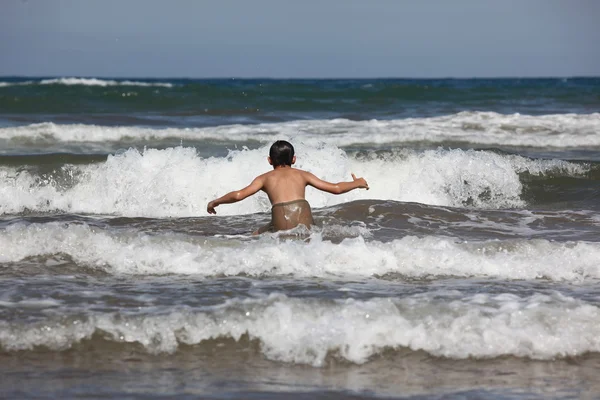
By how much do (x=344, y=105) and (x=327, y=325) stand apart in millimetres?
22462

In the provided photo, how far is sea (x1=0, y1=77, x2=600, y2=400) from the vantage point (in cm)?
443

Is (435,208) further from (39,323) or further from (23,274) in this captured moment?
(39,323)

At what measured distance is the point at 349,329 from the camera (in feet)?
16.0

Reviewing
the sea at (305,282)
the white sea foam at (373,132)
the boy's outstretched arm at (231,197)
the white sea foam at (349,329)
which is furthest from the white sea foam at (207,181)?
the white sea foam at (349,329)

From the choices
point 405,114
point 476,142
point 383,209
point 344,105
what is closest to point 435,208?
point 383,209

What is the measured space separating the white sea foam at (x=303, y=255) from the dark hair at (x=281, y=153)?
727 millimetres

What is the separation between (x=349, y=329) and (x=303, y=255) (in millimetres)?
1717

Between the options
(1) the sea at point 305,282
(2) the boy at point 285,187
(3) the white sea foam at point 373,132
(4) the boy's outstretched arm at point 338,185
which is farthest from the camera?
(3) the white sea foam at point 373,132

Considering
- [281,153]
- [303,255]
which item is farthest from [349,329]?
[281,153]

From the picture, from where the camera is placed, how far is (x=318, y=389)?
421cm

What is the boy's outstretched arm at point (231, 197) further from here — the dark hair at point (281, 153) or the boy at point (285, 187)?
the dark hair at point (281, 153)

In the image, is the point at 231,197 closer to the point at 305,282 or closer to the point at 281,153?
the point at 281,153

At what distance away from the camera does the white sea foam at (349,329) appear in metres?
4.75

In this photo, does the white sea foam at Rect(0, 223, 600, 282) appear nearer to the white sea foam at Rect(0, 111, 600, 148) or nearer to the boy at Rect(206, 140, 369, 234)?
the boy at Rect(206, 140, 369, 234)
